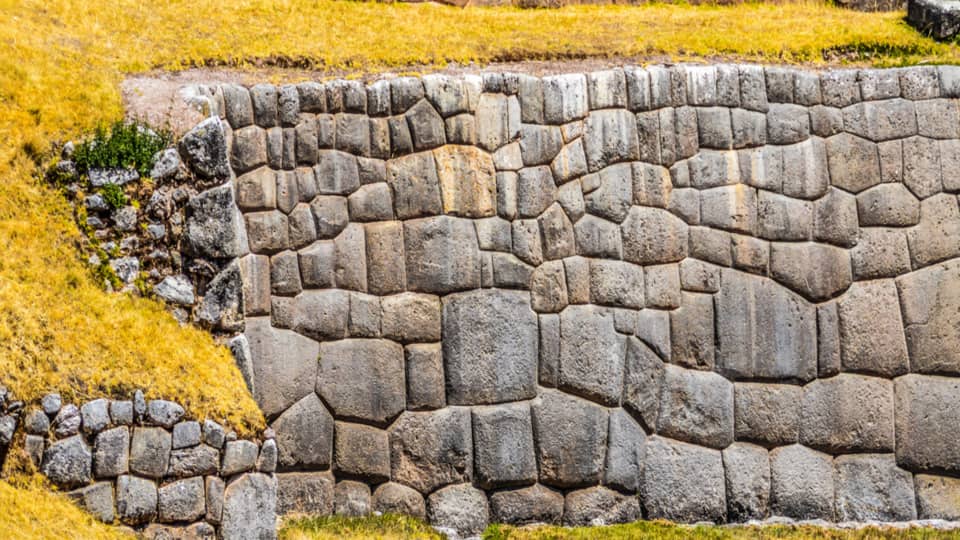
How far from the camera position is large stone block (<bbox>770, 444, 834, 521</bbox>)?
16.1m

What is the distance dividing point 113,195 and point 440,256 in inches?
136

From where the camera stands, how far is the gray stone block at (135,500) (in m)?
13.4

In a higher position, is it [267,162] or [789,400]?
[267,162]

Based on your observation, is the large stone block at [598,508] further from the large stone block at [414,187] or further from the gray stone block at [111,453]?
the gray stone block at [111,453]

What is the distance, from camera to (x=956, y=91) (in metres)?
17.2

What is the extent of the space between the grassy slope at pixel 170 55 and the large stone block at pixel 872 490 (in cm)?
510

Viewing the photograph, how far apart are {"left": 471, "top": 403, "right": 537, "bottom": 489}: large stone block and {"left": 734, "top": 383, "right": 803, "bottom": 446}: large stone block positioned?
7.91ft

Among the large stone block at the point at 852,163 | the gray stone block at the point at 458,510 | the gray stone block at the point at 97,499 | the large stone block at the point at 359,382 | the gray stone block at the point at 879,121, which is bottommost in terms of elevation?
the gray stone block at the point at 458,510

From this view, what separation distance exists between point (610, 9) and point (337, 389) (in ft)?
23.6

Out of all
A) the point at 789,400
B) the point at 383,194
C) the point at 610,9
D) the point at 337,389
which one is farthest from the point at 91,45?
the point at 789,400

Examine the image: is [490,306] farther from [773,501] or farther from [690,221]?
[773,501]

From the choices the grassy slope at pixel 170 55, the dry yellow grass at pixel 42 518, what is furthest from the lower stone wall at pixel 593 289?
the dry yellow grass at pixel 42 518

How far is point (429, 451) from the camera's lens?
15375 millimetres

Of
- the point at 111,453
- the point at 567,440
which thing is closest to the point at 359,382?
the point at 567,440
